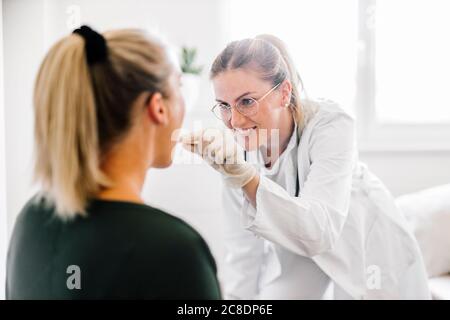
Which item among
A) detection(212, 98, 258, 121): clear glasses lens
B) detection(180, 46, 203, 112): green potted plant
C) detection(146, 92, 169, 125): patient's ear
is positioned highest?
detection(180, 46, 203, 112): green potted plant

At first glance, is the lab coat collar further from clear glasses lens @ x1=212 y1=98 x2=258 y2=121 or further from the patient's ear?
the patient's ear

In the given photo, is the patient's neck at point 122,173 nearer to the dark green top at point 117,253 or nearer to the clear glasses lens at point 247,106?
the dark green top at point 117,253

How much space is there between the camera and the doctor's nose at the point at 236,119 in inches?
36.8

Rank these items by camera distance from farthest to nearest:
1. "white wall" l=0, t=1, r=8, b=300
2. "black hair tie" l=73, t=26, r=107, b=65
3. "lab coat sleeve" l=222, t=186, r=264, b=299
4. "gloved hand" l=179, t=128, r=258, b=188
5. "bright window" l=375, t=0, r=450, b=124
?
"bright window" l=375, t=0, r=450, b=124 < "lab coat sleeve" l=222, t=186, r=264, b=299 < "white wall" l=0, t=1, r=8, b=300 < "gloved hand" l=179, t=128, r=258, b=188 < "black hair tie" l=73, t=26, r=107, b=65

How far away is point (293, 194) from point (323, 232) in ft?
0.39

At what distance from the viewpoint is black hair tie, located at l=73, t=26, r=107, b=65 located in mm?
580

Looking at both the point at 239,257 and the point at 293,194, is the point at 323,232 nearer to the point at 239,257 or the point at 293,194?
the point at 293,194

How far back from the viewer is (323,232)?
888mm

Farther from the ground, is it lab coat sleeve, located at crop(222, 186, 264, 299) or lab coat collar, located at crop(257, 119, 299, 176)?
lab coat collar, located at crop(257, 119, 299, 176)

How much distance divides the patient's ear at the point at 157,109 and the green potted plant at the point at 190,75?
34cm

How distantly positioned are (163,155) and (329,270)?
507 millimetres

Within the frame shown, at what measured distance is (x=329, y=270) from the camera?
1.03 metres

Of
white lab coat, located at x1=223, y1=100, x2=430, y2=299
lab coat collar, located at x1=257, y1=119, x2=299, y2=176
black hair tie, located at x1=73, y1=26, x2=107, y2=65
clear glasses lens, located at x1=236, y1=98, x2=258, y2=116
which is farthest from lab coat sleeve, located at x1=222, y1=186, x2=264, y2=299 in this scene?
black hair tie, located at x1=73, y1=26, x2=107, y2=65

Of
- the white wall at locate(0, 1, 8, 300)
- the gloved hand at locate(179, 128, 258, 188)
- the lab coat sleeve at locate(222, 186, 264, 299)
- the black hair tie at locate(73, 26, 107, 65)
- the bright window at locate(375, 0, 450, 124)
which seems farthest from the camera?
the bright window at locate(375, 0, 450, 124)
